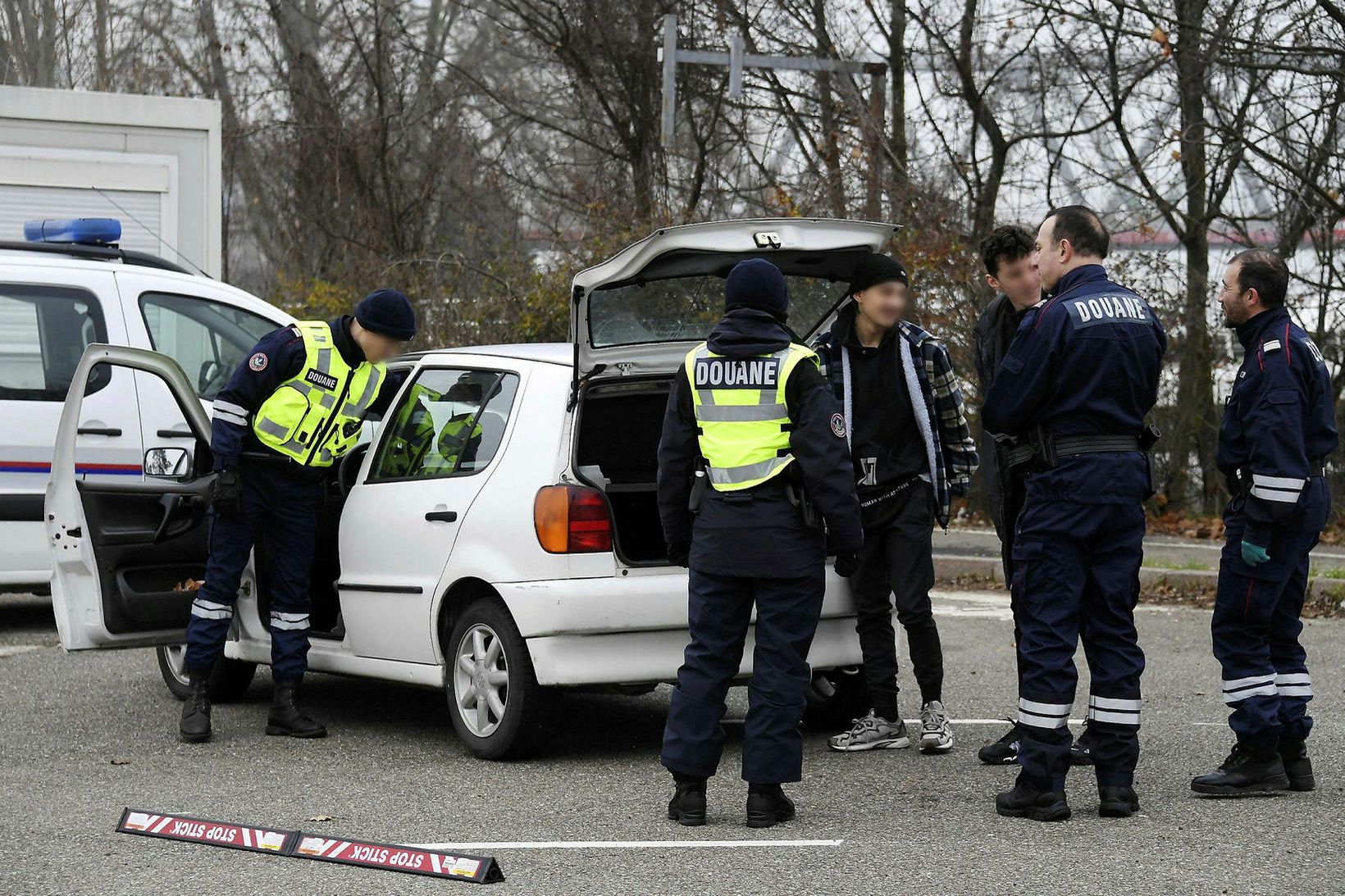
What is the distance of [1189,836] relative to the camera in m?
5.03

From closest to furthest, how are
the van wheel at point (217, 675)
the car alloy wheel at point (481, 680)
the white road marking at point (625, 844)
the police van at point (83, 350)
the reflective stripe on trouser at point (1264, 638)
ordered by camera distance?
the white road marking at point (625, 844)
the reflective stripe on trouser at point (1264, 638)
the car alloy wheel at point (481, 680)
the van wheel at point (217, 675)
the police van at point (83, 350)

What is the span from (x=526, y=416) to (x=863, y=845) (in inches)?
82.1

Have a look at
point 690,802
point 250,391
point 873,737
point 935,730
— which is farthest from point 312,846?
point 935,730

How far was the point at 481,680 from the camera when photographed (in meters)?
6.18

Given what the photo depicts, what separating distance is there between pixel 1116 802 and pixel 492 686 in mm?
2234

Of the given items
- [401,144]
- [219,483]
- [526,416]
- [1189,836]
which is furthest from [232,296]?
[401,144]

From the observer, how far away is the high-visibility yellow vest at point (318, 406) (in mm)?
6574

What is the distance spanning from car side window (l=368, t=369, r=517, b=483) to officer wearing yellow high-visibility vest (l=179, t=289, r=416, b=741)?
0.49 feet

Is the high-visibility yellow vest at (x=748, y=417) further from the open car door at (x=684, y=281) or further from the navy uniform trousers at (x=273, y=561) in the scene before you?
the navy uniform trousers at (x=273, y=561)

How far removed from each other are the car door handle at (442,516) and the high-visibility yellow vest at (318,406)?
585 millimetres

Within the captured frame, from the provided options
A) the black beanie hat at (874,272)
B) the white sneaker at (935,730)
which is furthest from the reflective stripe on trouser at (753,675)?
the black beanie hat at (874,272)

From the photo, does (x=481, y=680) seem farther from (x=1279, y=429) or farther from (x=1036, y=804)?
(x=1279, y=429)

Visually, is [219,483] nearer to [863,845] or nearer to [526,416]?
[526,416]

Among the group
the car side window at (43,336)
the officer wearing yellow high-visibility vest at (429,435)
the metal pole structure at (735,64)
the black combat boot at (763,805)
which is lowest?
the black combat boot at (763,805)
